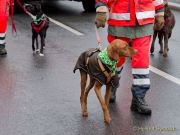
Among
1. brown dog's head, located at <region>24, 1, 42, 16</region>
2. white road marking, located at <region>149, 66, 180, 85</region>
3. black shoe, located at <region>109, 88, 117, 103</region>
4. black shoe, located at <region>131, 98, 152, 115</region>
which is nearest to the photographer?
black shoe, located at <region>131, 98, 152, 115</region>

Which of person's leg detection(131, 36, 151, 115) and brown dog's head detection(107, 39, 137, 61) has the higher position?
brown dog's head detection(107, 39, 137, 61)

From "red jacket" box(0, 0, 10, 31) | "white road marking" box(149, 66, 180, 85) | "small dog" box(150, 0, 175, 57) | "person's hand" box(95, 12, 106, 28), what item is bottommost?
"white road marking" box(149, 66, 180, 85)

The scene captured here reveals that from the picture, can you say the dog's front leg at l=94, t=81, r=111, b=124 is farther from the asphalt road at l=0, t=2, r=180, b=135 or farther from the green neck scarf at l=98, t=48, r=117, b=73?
the green neck scarf at l=98, t=48, r=117, b=73

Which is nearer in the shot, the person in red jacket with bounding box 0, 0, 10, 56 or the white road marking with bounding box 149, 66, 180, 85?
the white road marking with bounding box 149, 66, 180, 85

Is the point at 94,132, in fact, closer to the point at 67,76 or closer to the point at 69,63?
the point at 67,76

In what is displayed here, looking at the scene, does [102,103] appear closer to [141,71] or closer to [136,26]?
[141,71]

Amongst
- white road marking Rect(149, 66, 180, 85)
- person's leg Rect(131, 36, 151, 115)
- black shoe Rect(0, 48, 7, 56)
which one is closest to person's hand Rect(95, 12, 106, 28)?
person's leg Rect(131, 36, 151, 115)

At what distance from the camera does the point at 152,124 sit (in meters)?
5.98

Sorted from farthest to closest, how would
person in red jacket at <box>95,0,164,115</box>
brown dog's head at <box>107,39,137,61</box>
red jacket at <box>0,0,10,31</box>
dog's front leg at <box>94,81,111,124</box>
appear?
red jacket at <box>0,0,10,31</box>, person in red jacket at <box>95,0,164,115</box>, dog's front leg at <box>94,81,111,124</box>, brown dog's head at <box>107,39,137,61</box>

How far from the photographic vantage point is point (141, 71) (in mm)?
6309

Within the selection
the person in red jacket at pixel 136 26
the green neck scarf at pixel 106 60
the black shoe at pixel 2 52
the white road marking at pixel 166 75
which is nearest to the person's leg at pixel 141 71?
the person in red jacket at pixel 136 26

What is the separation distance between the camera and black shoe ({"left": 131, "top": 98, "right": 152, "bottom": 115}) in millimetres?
6293

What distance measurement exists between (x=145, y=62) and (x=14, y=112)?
161 centimetres

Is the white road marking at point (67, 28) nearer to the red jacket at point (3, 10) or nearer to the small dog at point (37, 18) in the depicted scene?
the small dog at point (37, 18)
